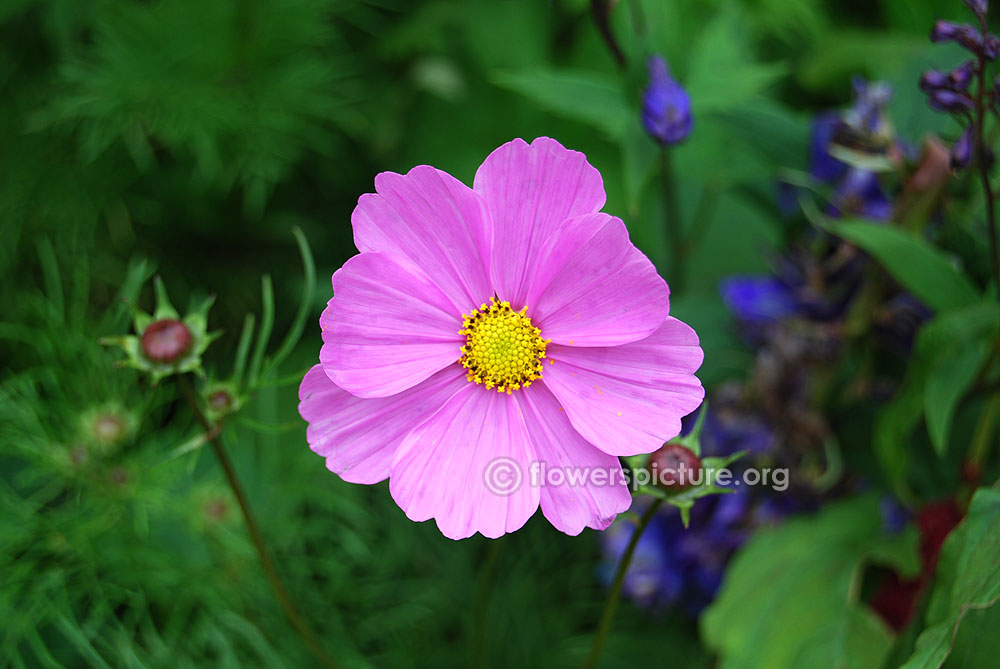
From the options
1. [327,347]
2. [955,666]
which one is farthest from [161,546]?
[955,666]

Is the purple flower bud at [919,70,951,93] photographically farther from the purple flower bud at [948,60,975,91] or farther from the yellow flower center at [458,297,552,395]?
the yellow flower center at [458,297,552,395]

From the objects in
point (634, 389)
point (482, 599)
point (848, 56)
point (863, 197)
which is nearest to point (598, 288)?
point (634, 389)

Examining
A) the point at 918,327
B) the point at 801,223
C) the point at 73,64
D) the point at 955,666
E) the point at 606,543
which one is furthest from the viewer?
the point at 73,64

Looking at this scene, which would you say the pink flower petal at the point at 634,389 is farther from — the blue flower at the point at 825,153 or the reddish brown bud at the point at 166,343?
the blue flower at the point at 825,153

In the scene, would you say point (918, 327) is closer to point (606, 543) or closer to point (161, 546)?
point (606, 543)

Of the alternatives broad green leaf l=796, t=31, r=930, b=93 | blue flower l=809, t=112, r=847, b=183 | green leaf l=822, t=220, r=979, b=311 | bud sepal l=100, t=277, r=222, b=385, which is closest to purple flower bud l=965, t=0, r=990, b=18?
green leaf l=822, t=220, r=979, b=311

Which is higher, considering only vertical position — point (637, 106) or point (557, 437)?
point (637, 106)

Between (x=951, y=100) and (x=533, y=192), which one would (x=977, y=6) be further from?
(x=533, y=192)

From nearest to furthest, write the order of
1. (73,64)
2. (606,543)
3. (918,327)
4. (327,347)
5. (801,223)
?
1. (327,347)
2. (918,327)
3. (801,223)
4. (606,543)
5. (73,64)
